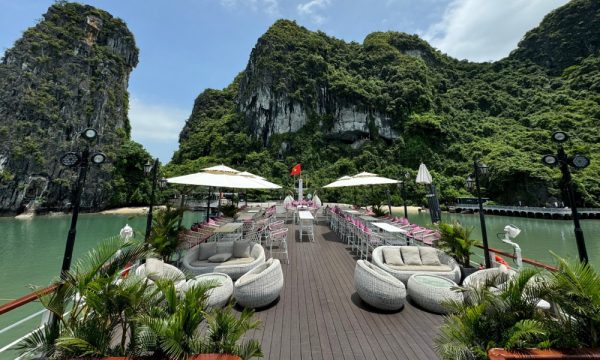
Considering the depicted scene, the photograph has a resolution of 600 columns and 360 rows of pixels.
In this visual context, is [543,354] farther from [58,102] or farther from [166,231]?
[58,102]

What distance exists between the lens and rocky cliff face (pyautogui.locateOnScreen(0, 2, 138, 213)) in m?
28.9

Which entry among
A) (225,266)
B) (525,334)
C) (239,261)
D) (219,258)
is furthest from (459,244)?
(219,258)

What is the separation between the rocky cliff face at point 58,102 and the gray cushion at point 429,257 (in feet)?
132

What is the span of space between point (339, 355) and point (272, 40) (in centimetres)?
5715

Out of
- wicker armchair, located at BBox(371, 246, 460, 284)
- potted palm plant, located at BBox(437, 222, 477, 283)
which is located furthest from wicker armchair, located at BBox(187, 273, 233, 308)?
potted palm plant, located at BBox(437, 222, 477, 283)

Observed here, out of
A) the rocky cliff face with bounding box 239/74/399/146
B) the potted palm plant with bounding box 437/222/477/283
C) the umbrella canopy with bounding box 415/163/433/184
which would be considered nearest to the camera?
the potted palm plant with bounding box 437/222/477/283

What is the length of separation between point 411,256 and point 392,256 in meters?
0.34

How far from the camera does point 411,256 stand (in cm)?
436

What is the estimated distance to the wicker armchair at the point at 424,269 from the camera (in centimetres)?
383

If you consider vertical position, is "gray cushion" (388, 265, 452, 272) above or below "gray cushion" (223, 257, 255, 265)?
below

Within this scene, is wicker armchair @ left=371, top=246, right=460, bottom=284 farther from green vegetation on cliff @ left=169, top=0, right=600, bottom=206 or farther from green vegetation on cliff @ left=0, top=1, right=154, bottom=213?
green vegetation on cliff @ left=0, top=1, right=154, bottom=213

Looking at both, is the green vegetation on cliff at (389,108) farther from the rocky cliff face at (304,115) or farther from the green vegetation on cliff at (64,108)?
the green vegetation on cliff at (64,108)

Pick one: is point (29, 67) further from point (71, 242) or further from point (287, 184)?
point (71, 242)

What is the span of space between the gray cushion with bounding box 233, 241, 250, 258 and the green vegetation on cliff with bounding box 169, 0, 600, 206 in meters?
36.3
